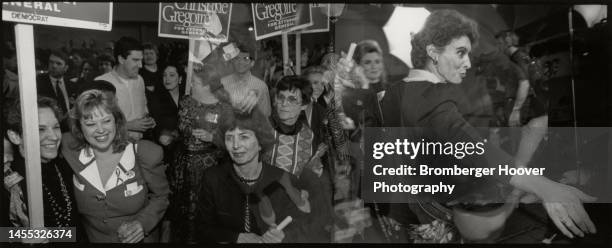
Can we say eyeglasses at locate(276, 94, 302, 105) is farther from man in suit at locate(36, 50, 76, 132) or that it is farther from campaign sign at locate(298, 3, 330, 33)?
man in suit at locate(36, 50, 76, 132)

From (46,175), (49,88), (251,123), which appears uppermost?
(49,88)

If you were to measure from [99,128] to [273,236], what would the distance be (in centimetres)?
133

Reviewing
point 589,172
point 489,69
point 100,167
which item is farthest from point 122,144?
point 589,172

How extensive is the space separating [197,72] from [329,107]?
2.88 ft

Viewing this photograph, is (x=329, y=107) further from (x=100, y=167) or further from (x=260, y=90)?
(x=100, y=167)

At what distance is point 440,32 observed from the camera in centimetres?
406

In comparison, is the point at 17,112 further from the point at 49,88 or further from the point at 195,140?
the point at 195,140

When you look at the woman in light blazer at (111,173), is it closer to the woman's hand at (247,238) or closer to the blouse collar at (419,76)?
the woman's hand at (247,238)

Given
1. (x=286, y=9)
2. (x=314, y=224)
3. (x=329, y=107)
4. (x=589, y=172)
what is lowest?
(x=314, y=224)

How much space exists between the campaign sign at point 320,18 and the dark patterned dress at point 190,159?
29.8 inches

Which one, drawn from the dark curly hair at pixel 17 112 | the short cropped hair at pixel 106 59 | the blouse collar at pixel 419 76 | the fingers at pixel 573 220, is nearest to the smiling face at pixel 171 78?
the short cropped hair at pixel 106 59

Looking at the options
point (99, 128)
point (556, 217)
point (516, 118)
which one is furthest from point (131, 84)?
point (556, 217)

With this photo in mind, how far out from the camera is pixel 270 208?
4109mm

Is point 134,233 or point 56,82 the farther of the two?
point 134,233
